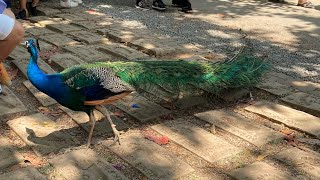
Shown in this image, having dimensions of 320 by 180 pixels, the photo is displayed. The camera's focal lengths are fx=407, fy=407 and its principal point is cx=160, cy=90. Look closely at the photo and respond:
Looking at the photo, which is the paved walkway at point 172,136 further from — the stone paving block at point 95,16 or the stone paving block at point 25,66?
the stone paving block at point 95,16

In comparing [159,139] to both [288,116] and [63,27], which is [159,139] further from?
[63,27]

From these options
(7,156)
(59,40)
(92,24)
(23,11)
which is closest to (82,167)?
(7,156)

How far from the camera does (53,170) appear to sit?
2643 mm

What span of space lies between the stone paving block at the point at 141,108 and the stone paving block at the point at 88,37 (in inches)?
79.9

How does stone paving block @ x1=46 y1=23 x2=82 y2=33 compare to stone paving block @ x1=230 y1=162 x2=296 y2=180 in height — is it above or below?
above

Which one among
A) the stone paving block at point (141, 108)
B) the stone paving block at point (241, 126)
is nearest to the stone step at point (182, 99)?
the stone paving block at point (141, 108)

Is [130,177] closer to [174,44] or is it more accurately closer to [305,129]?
[305,129]

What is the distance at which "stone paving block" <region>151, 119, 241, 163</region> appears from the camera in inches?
113

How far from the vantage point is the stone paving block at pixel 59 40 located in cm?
559

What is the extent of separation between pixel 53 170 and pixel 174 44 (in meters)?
3.28

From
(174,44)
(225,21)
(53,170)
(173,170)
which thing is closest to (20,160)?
(53,170)

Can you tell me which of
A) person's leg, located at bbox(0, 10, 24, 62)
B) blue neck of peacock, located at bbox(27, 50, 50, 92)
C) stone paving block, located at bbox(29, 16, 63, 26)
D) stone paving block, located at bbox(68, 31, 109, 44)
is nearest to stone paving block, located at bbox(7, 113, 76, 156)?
blue neck of peacock, located at bbox(27, 50, 50, 92)

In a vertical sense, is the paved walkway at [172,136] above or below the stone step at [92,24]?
below

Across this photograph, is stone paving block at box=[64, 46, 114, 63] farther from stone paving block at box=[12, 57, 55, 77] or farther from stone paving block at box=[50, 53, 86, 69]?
stone paving block at box=[12, 57, 55, 77]
